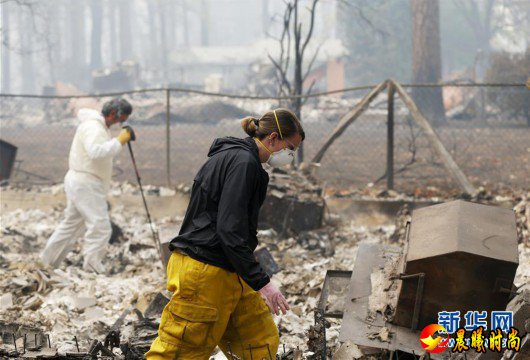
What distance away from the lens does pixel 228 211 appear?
3438mm

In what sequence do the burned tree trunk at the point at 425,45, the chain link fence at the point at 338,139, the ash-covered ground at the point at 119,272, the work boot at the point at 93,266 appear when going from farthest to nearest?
the burned tree trunk at the point at 425,45 < the chain link fence at the point at 338,139 < the work boot at the point at 93,266 < the ash-covered ground at the point at 119,272

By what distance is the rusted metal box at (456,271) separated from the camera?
165 inches

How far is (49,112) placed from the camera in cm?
2811

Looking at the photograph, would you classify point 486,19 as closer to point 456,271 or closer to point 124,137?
point 124,137

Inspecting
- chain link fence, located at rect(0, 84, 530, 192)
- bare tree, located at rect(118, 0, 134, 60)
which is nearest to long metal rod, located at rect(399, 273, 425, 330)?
chain link fence, located at rect(0, 84, 530, 192)

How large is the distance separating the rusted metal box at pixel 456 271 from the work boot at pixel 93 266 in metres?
4.01

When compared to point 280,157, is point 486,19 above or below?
above

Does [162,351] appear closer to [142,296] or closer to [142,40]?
[142,296]

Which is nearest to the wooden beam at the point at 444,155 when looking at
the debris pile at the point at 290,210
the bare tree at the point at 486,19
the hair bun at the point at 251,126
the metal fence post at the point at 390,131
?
the metal fence post at the point at 390,131

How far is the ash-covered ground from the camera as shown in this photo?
5.86 m

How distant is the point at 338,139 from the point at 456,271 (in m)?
12.9

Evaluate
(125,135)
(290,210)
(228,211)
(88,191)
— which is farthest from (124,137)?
(228,211)

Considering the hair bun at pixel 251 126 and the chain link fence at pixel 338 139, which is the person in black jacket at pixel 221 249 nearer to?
the hair bun at pixel 251 126

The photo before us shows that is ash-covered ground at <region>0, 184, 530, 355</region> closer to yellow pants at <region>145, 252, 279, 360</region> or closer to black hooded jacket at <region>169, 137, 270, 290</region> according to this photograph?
yellow pants at <region>145, 252, 279, 360</region>
